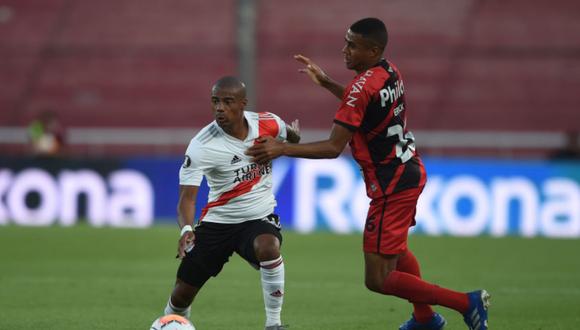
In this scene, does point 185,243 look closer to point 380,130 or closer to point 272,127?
point 272,127

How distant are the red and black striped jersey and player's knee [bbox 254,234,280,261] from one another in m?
0.75

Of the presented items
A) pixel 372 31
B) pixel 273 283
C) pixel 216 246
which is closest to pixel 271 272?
pixel 273 283

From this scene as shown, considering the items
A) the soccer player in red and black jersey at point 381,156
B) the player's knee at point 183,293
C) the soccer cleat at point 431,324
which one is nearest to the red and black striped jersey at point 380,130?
the soccer player in red and black jersey at point 381,156

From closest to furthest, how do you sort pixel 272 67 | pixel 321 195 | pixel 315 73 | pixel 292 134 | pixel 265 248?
pixel 265 248 < pixel 315 73 < pixel 292 134 < pixel 321 195 < pixel 272 67

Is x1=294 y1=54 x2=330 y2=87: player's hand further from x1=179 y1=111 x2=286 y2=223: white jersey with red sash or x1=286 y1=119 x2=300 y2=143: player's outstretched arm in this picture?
x1=179 y1=111 x2=286 y2=223: white jersey with red sash

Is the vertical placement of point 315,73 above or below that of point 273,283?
above

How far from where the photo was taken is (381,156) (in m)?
7.11

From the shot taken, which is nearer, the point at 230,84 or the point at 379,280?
the point at 379,280

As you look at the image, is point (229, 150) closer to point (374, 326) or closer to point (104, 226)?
point (374, 326)

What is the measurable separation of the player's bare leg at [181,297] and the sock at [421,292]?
1345mm

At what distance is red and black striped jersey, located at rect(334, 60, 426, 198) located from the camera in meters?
6.90

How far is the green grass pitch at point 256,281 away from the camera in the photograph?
8438 millimetres

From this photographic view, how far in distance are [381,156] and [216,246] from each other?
1300 millimetres

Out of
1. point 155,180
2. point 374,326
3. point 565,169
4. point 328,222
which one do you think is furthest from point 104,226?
point 374,326
